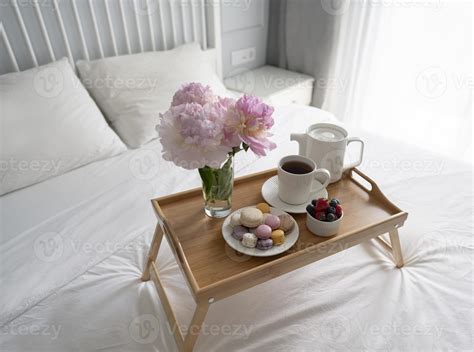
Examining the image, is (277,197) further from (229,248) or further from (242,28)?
(242,28)

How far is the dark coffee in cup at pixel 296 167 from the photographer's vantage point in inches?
35.5

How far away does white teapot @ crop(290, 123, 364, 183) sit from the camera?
3.17 ft

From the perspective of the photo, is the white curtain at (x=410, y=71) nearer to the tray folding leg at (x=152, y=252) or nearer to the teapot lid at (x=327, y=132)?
the teapot lid at (x=327, y=132)

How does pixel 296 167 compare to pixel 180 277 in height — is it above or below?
above

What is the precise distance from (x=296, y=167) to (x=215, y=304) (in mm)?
414

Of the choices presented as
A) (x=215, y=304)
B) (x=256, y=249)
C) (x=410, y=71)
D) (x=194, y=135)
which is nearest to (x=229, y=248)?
(x=256, y=249)

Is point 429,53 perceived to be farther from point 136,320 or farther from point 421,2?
point 136,320

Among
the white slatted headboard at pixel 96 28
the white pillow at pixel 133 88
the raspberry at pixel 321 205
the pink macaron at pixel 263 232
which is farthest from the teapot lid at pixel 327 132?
the white slatted headboard at pixel 96 28

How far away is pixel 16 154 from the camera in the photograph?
1.21 meters

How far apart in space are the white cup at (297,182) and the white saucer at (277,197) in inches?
0.4

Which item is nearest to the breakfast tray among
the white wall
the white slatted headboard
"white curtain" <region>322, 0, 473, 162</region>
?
the white slatted headboard

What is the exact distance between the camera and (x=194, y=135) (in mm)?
680

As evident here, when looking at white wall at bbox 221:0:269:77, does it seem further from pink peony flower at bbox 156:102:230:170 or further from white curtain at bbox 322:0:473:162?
pink peony flower at bbox 156:102:230:170

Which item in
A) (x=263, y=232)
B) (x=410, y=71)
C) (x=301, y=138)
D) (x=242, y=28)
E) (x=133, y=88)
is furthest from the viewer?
(x=242, y=28)
